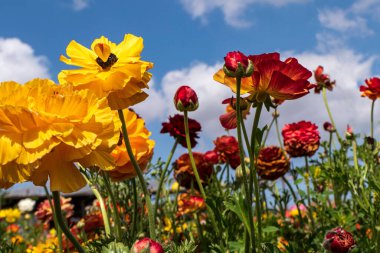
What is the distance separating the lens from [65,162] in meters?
0.75

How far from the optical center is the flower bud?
3.09ft

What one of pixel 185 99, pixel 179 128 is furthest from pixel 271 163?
pixel 185 99

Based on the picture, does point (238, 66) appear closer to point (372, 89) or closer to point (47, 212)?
point (47, 212)

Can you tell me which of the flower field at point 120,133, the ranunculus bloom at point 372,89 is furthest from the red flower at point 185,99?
the ranunculus bloom at point 372,89

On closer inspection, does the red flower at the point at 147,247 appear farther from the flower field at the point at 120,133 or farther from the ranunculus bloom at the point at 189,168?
the ranunculus bloom at the point at 189,168

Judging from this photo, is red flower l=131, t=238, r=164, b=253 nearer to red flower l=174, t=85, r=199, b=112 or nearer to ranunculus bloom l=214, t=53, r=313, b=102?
ranunculus bloom l=214, t=53, r=313, b=102

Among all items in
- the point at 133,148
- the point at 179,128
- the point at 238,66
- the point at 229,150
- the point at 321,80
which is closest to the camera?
the point at 238,66

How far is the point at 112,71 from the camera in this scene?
101 cm

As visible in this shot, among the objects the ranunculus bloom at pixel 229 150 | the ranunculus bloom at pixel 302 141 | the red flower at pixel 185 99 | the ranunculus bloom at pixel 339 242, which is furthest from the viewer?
the ranunculus bloom at pixel 302 141

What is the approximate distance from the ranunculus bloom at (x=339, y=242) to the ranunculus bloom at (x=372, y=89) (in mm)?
1585

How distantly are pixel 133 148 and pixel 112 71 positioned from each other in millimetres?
246

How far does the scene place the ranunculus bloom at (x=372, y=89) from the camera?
2520mm

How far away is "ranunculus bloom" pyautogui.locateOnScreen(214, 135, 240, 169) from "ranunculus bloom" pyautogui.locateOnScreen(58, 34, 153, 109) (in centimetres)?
107

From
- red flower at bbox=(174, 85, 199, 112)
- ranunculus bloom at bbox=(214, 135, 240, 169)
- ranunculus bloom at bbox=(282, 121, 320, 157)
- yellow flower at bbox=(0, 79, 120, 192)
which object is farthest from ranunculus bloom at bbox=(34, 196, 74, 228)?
yellow flower at bbox=(0, 79, 120, 192)
